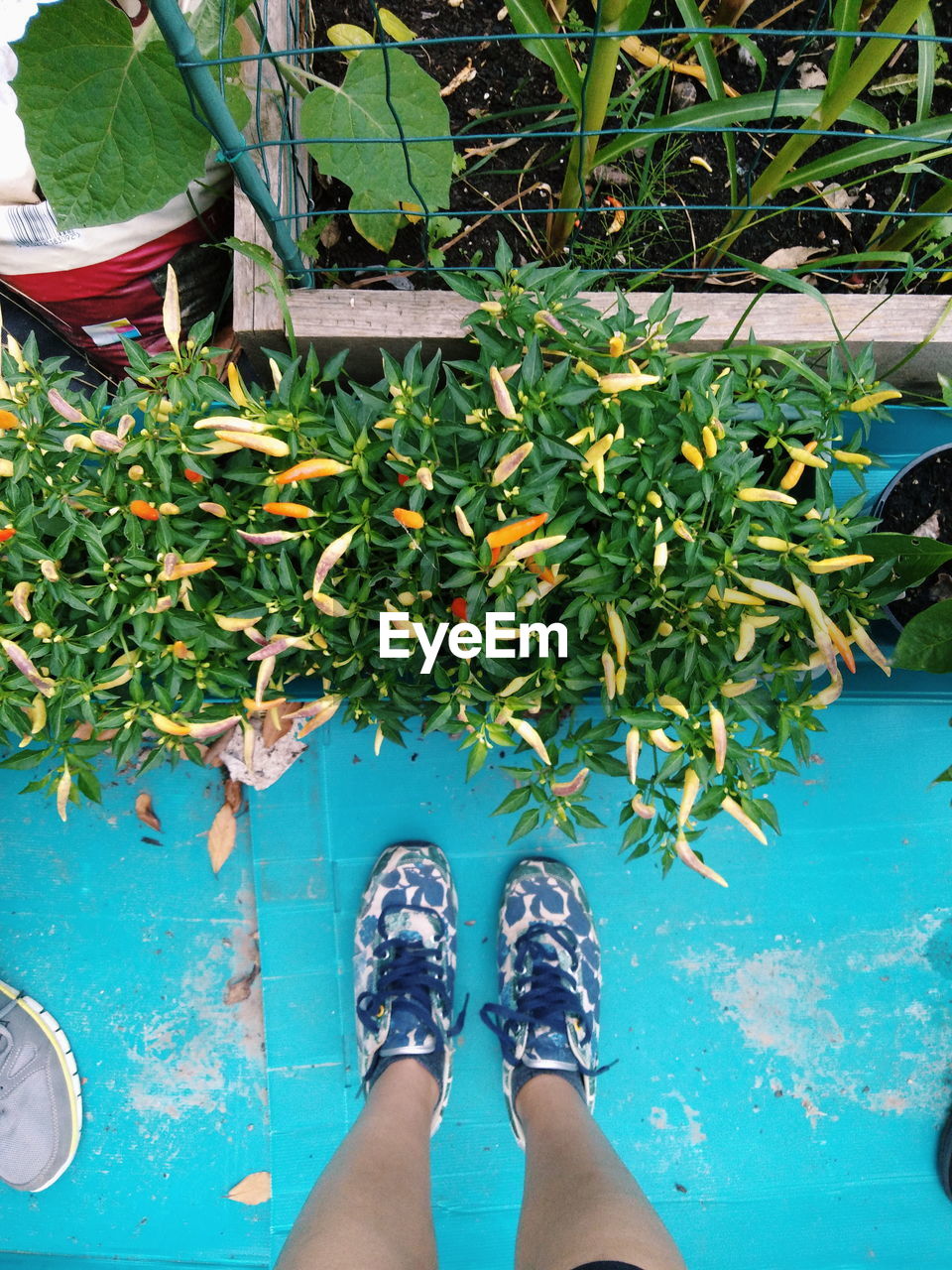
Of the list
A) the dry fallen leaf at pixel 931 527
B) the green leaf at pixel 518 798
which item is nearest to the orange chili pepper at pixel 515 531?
the green leaf at pixel 518 798

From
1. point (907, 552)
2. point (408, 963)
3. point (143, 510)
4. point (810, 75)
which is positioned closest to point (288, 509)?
point (143, 510)

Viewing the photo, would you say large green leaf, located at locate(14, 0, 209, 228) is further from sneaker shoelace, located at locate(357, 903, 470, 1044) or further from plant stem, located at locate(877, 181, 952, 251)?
sneaker shoelace, located at locate(357, 903, 470, 1044)

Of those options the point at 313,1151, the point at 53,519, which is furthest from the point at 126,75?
the point at 313,1151

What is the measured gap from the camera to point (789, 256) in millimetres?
1721

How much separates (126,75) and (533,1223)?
6.02ft

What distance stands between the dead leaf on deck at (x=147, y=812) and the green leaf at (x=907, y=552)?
5.30 feet

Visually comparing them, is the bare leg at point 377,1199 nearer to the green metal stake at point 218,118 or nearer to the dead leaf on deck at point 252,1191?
the dead leaf on deck at point 252,1191

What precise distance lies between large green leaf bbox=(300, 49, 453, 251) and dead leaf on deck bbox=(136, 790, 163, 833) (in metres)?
1.38

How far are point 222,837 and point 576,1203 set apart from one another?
1061 mm

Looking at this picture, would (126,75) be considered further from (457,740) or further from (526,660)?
(457,740)

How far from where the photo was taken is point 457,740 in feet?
6.26

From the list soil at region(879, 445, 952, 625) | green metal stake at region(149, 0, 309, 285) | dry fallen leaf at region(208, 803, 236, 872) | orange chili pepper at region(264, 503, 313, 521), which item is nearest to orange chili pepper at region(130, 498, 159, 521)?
orange chili pepper at region(264, 503, 313, 521)

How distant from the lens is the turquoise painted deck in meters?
1.86

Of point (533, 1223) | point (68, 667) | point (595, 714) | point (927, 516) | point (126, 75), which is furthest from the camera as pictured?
point (595, 714)
